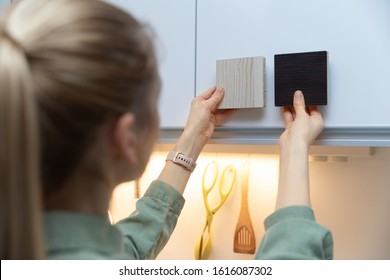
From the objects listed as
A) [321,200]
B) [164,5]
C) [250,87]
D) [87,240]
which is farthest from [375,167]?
[87,240]

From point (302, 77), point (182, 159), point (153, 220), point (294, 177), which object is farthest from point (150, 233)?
point (302, 77)

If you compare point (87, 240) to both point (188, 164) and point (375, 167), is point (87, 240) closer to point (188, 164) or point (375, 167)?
point (188, 164)

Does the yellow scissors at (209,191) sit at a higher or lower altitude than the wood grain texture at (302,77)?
lower

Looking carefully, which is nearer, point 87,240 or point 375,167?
point 87,240

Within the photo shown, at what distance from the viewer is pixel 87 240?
0.56 meters

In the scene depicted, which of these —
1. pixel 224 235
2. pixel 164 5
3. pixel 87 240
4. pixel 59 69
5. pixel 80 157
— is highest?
pixel 164 5

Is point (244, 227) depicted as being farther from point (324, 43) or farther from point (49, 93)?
→ point (49, 93)

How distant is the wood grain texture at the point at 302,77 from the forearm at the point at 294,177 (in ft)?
0.30

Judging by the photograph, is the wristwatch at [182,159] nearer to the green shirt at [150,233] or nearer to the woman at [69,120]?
the green shirt at [150,233]

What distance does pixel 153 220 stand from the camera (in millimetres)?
917

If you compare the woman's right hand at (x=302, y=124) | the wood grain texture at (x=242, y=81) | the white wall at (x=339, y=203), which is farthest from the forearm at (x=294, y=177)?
the white wall at (x=339, y=203)

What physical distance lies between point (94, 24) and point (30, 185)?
204 mm

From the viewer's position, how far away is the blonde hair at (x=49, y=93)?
464 mm
